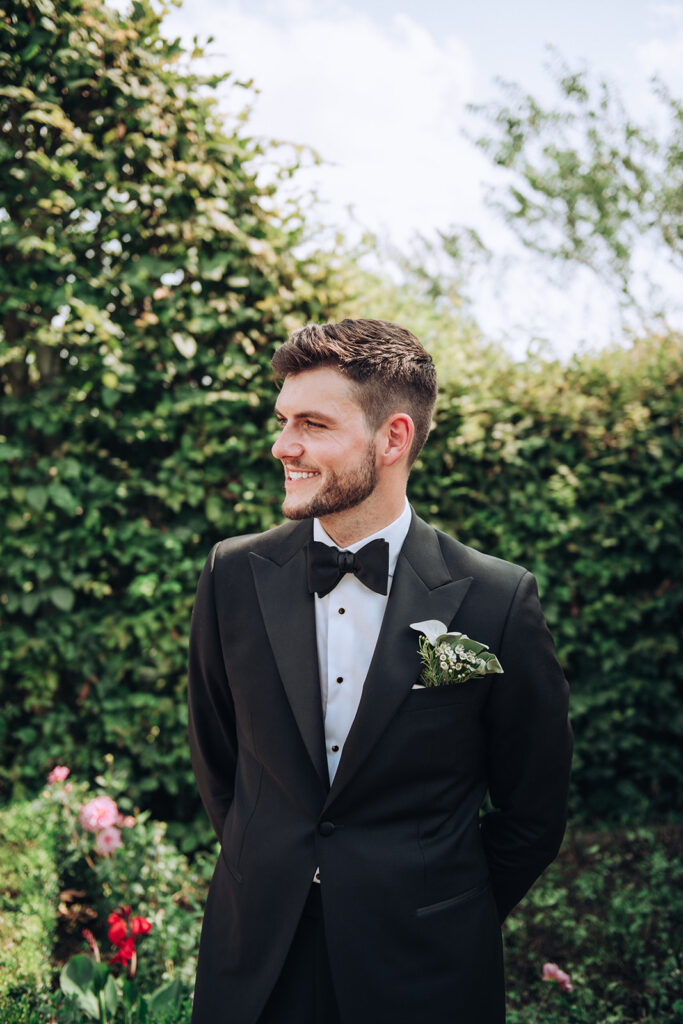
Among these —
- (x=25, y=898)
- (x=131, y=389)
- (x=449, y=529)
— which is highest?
(x=131, y=389)

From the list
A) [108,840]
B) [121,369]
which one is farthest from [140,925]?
[121,369]

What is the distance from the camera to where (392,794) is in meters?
1.78

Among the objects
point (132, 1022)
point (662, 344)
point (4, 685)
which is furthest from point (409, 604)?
point (662, 344)

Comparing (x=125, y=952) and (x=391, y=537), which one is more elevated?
(x=391, y=537)

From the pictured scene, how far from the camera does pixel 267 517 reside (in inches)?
156

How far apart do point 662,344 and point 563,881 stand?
3.42 m

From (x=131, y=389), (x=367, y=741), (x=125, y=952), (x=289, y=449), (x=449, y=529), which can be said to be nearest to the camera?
(x=367, y=741)

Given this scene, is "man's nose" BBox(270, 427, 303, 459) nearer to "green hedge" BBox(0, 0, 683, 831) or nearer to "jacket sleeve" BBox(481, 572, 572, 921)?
"jacket sleeve" BBox(481, 572, 572, 921)

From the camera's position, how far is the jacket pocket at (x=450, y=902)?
5.72ft

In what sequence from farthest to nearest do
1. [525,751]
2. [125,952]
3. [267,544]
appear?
[125,952] < [267,544] < [525,751]

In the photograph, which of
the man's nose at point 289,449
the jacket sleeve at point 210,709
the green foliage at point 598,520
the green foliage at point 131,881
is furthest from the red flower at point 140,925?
the green foliage at point 598,520

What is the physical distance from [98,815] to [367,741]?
7.35 ft

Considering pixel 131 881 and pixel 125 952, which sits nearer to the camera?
pixel 125 952

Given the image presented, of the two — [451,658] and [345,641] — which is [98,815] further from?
[451,658]
